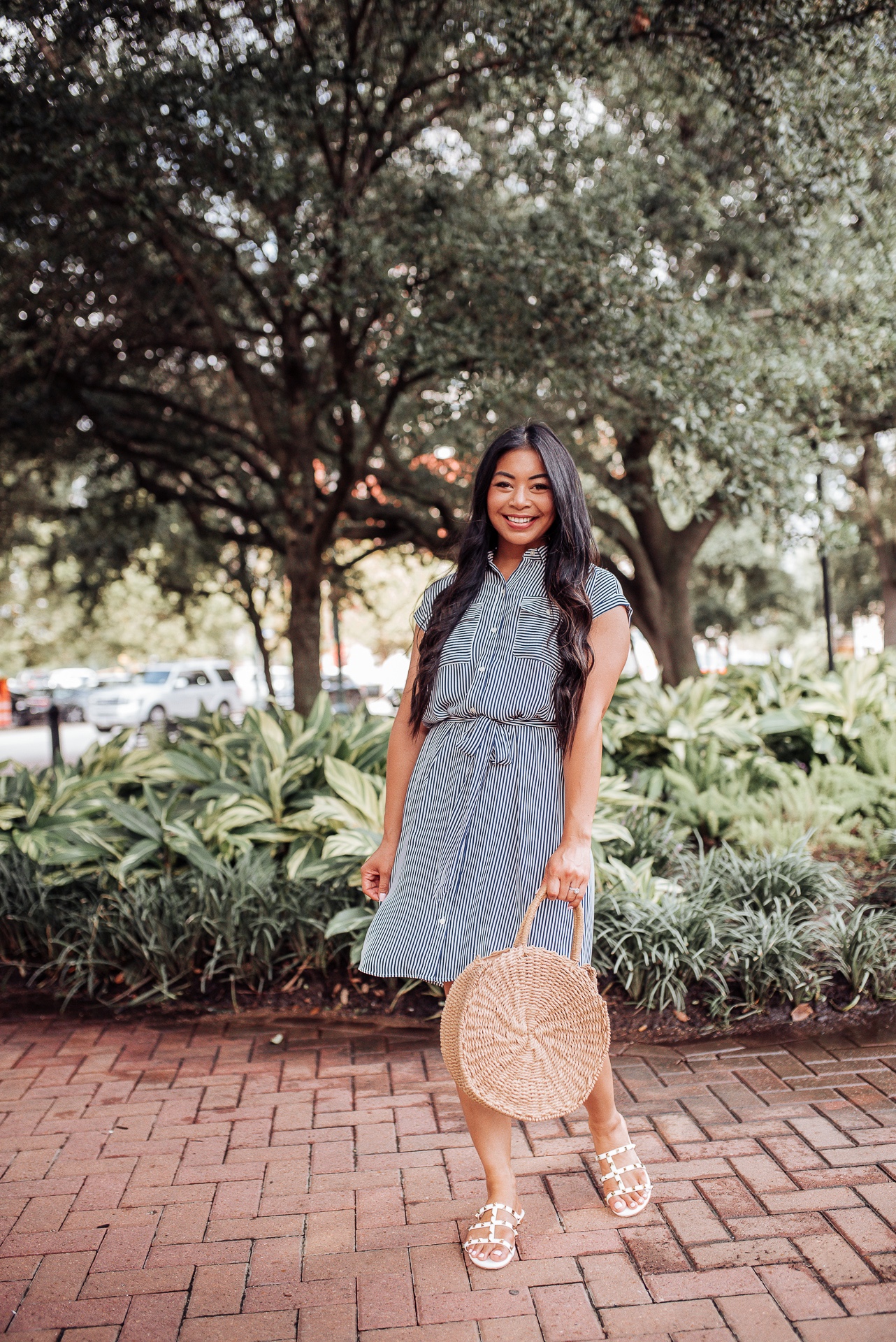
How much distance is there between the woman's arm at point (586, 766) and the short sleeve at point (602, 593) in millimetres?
20

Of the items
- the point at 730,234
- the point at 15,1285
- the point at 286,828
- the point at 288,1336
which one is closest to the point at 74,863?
the point at 286,828

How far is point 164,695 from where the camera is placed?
23234 millimetres

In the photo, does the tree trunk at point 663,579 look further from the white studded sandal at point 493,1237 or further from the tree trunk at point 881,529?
the white studded sandal at point 493,1237

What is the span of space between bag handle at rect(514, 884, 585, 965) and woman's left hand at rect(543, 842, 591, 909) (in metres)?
0.03

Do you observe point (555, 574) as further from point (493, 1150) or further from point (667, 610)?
point (667, 610)

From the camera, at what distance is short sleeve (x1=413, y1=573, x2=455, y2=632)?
8.27ft

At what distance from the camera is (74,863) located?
4.44m

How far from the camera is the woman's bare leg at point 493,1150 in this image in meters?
2.29

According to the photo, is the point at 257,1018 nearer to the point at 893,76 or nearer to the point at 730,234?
the point at 893,76

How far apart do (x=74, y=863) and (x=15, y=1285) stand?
7.75 feet

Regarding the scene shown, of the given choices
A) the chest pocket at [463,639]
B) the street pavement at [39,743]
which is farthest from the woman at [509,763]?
the street pavement at [39,743]

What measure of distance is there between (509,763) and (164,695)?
2196cm

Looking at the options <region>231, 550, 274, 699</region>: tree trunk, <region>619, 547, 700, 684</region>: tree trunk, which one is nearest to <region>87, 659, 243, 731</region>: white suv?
<region>231, 550, 274, 699</region>: tree trunk

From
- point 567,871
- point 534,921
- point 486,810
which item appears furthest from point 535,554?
point 534,921
